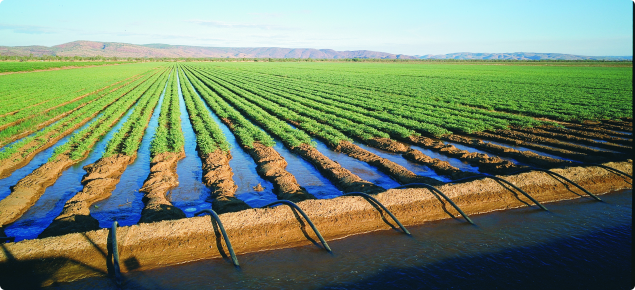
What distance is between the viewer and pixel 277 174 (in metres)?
8.45

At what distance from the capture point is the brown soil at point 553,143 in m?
10.1

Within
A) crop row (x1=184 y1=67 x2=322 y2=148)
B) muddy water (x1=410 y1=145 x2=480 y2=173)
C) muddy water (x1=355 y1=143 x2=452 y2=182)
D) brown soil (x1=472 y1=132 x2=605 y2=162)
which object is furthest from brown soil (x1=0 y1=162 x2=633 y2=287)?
crop row (x1=184 y1=67 x2=322 y2=148)

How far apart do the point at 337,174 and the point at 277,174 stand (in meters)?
1.59

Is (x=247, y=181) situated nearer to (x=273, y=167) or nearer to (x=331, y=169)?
(x=273, y=167)

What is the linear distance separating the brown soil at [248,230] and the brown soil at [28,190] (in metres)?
2.12

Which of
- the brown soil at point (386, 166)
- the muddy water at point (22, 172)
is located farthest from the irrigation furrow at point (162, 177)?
the brown soil at point (386, 166)

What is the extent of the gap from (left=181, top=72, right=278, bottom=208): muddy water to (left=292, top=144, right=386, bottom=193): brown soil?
63.8 inches

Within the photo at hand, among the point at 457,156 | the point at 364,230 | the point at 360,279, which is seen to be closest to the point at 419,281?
the point at 360,279

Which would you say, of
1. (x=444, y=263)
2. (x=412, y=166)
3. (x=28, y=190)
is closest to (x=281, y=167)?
(x=412, y=166)

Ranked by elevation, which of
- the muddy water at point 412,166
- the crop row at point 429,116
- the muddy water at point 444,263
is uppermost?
the crop row at point 429,116

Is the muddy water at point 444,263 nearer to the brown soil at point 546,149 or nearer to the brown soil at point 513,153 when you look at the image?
the brown soil at point 513,153

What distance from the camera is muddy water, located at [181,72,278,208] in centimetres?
731

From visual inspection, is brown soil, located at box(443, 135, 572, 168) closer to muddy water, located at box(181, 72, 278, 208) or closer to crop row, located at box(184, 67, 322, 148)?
crop row, located at box(184, 67, 322, 148)

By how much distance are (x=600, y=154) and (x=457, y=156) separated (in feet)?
14.5
